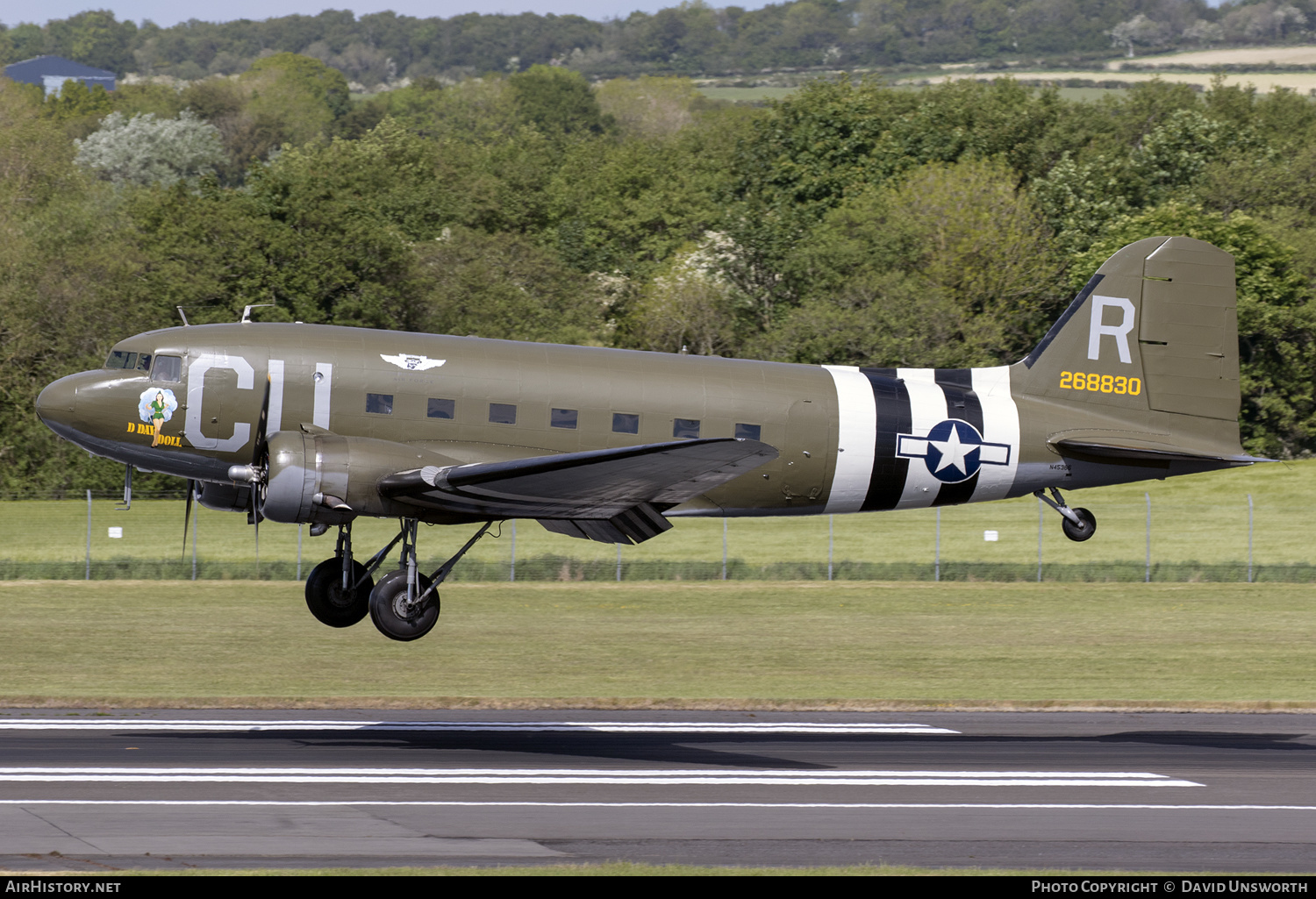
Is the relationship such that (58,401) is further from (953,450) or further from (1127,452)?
(1127,452)

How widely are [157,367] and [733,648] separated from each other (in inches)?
828

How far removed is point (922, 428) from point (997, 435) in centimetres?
138

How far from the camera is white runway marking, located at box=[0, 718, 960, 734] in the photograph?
2953cm

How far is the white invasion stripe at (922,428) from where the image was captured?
27.6 meters

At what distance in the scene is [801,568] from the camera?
182ft

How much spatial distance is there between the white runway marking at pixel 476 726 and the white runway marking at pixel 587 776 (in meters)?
4.23

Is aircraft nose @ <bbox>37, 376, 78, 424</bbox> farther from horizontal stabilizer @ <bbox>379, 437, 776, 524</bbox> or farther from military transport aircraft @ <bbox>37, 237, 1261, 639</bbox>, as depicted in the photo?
horizontal stabilizer @ <bbox>379, 437, 776, 524</bbox>

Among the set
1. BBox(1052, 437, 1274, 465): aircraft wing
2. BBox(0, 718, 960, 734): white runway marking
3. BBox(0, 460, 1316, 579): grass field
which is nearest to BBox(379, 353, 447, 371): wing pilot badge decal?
BBox(0, 718, 960, 734): white runway marking

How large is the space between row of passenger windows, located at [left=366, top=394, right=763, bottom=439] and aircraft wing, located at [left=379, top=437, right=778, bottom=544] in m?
1.15

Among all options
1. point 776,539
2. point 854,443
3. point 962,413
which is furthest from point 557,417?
point 776,539

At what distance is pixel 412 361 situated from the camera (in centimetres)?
2561

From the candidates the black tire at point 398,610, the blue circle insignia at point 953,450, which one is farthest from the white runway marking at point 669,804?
the blue circle insignia at point 953,450

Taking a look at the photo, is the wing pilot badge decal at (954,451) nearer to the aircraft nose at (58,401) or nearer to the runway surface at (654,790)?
the runway surface at (654,790)

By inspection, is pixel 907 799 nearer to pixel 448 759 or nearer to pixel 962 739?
pixel 962 739
